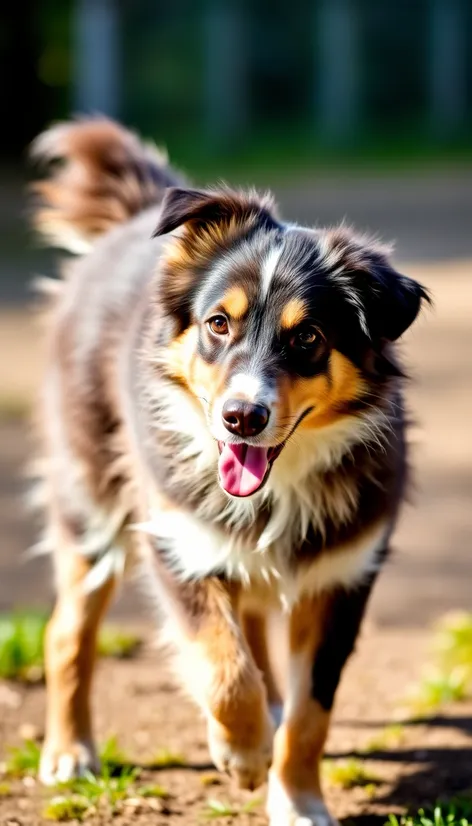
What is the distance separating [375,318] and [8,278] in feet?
38.5

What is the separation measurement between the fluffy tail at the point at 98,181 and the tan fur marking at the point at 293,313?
1746 mm

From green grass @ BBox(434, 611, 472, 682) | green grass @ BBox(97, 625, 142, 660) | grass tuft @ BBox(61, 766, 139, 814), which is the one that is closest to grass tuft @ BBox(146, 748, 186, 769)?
grass tuft @ BBox(61, 766, 139, 814)

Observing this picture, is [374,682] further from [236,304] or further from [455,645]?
[236,304]

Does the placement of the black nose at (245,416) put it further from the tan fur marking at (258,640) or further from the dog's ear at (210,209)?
the tan fur marking at (258,640)

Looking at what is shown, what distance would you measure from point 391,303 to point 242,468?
0.63m

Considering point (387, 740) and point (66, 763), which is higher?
point (387, 740)

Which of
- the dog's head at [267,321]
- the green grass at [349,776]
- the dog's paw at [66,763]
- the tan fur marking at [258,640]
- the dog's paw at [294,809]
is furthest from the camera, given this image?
the tan fur marking at [258,640]

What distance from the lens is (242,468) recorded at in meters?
3.60

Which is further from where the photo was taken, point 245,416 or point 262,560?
point 262,560

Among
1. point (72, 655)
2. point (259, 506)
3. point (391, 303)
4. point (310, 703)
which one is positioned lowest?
point (72, 655)

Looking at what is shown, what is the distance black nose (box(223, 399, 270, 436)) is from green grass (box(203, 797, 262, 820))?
1.28m

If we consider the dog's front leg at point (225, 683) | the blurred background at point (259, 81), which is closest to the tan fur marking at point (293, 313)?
the dog's front leg at point (225, 683)

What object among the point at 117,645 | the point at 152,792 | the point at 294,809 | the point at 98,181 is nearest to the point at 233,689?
the point at 294,809

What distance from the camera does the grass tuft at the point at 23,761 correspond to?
4.47m
